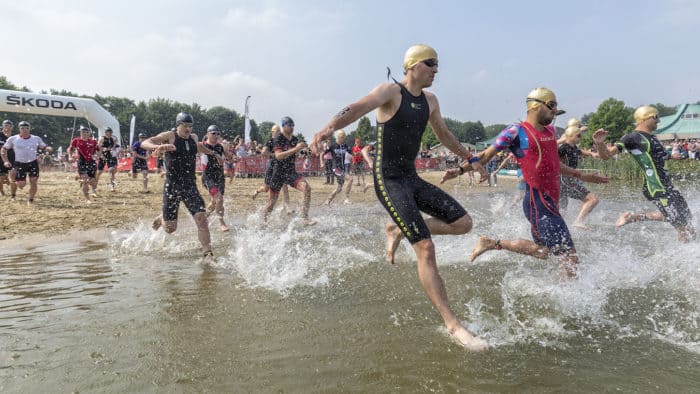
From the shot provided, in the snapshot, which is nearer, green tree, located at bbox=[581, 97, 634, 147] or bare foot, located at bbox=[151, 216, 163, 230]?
bare foot, located at bbox=[151, 216, 163, 230]

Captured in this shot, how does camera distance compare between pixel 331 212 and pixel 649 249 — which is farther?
pixel 331 212

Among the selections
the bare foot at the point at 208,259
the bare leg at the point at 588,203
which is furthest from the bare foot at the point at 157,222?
the bare leg at the point at 588,203

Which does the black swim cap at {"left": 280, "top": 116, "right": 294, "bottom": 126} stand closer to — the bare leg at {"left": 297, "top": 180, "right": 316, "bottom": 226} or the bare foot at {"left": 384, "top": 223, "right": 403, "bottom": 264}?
the bare leg at {"left": 297, "top": 180, "right": 316, "bottom": 226}

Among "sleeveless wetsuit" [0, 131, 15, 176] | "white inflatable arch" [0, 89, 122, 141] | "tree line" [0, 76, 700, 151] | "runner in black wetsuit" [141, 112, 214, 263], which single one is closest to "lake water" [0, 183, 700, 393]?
"runner in black wetsuit" [141, 112, 214, 263]

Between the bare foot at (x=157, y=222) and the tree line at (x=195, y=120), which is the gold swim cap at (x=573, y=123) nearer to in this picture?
the bare foot at (x=157, y=222)

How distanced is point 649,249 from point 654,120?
1780mm

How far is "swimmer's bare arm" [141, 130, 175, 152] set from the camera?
5.15 metres

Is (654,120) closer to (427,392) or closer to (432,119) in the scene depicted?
(432,119)

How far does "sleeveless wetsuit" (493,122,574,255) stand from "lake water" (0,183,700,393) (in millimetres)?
448

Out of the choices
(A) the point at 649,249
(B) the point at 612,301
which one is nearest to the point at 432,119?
(B) the point at 612,301

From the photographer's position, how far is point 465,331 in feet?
9.30

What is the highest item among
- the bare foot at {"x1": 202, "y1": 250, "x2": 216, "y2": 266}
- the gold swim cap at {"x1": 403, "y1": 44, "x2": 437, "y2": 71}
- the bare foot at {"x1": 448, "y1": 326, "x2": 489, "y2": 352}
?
the gold swim cap at {"x1": 403, "y1": 44, "x2": 437, "y2": 71}

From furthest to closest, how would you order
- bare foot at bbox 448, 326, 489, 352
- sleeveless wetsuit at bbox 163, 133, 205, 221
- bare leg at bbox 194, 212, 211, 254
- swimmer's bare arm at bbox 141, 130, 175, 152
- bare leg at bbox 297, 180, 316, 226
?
bare leg at bbox 297, 180, 316, 226, sleeveless wetsuit at bbox 163, 133, 205, 221, bare leg at bbox 194, 212, 211, 254, swimmer's bare arm at bbox 141, 130, 175, 152, bare foot at bbox 448, 326, 489, 352

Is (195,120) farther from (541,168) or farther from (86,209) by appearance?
(541,168)
